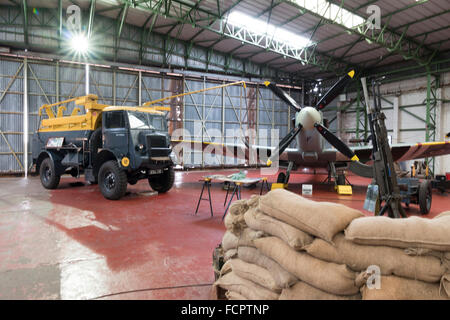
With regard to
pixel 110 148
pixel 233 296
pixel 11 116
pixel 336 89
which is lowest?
pixel 233 296

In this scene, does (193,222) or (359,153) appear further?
(359,153)

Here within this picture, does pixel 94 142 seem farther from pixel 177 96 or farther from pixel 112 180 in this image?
pixel 177 96

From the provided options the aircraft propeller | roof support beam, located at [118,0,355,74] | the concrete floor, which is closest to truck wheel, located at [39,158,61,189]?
the concrete floor

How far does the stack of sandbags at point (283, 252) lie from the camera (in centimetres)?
191

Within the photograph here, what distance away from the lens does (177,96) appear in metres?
9.53

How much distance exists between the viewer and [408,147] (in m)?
9.85

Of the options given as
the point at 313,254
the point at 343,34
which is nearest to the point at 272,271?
the point at 313,254

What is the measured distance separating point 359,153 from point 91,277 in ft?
35.5

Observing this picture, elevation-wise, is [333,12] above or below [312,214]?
above

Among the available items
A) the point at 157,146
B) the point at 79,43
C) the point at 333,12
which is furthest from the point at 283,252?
the point at 79,43

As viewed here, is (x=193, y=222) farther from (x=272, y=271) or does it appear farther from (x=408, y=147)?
(x=408, y=147)

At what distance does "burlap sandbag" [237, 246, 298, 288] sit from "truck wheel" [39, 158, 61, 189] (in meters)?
9.01

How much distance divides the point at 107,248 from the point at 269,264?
2782 mm

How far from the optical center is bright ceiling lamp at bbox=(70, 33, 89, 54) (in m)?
14.6
